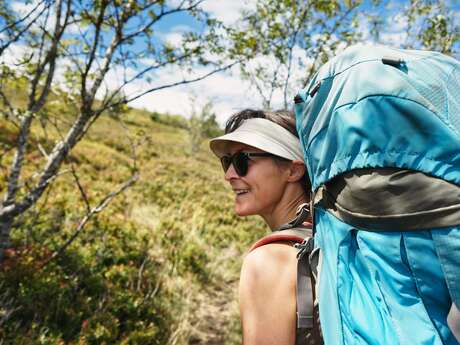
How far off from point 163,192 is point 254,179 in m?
12.1

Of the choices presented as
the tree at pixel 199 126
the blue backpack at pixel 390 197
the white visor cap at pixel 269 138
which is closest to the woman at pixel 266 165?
the white visor cap at pixel 269 138

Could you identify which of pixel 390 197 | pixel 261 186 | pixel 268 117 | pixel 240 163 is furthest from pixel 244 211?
pixel 390 197

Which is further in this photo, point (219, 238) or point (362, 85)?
point (219, 238)

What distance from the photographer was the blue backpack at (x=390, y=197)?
0.87 m

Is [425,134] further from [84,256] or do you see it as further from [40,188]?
[84,256]

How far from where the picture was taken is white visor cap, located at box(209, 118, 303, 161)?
1801 millimetres

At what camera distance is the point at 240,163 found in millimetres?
2020

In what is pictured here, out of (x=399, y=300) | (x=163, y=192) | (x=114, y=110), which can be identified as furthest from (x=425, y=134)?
(x=163, y=192)

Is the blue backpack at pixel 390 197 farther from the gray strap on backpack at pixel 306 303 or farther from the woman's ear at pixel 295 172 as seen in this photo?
the woman's ear at pixel 295 172

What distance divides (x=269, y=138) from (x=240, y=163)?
10.5 inches

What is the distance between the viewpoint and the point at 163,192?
1366 cm

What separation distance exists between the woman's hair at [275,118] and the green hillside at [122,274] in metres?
1.75

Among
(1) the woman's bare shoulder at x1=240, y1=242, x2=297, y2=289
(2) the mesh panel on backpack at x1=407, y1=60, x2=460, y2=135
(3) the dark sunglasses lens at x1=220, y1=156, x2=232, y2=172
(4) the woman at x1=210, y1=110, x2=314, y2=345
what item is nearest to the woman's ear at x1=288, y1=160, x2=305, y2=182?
(4) the woman at x1=210, y1=110, x2=314, y2=345

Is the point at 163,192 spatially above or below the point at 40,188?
below
